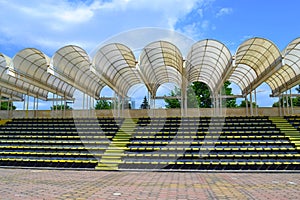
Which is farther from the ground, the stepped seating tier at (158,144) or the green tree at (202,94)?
the green tree at (202,94)

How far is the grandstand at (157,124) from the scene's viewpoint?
12430 millimetres

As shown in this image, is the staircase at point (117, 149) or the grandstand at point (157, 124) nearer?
the staircase at point (117, 149)

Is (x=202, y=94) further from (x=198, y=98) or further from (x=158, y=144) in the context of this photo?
(x=158, y=144)

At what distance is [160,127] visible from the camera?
16.9 meters

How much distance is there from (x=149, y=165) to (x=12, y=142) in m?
9.07

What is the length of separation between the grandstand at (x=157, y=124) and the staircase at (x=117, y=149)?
51 mm

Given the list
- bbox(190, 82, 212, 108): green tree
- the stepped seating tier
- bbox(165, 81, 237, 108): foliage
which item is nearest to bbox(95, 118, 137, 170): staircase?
the stepped seating tier

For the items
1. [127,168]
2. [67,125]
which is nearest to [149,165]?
[127,168]

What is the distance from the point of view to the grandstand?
12430 millimetres

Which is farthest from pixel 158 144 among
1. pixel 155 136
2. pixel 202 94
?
pixel 202 94

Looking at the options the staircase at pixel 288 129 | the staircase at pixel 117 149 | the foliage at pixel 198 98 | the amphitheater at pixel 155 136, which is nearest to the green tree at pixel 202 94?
the foliage at pixel 198 98

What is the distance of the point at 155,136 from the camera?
600 inches

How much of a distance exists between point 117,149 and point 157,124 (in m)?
4.73

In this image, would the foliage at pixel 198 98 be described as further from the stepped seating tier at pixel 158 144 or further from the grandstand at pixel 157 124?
the stepped seating tier at pixel 158 144
